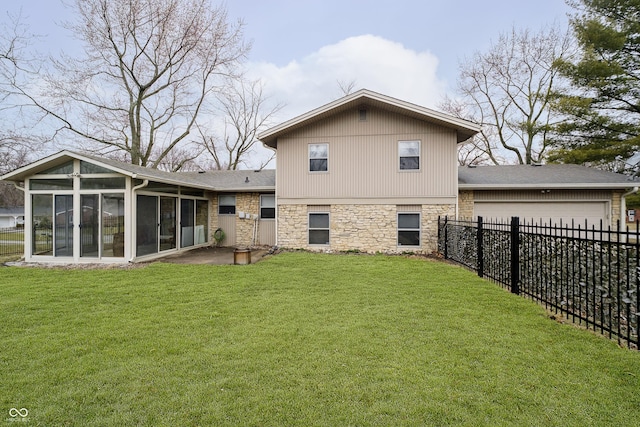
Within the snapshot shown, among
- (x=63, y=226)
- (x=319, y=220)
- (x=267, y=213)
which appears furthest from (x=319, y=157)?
(x=63, y=226)

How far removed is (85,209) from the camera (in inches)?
356

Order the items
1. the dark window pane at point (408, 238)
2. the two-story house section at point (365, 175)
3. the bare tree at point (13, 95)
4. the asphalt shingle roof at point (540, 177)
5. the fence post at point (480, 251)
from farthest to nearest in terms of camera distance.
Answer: the bare tree at point (13, 95)
the dark window pane at point (408, 238)
the two-story house section at point (365, 175)
the asphalt shingle roof at point (540, 177)
the fence post at point (480, 251)

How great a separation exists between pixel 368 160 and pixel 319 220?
2.77 meters

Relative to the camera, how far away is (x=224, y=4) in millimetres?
18109

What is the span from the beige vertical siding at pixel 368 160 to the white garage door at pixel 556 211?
7.82ft

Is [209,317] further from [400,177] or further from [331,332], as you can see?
[400,177]

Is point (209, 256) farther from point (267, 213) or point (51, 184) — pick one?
point (51, 184)

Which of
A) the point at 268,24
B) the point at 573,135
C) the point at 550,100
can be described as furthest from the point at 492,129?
the point at 268,24

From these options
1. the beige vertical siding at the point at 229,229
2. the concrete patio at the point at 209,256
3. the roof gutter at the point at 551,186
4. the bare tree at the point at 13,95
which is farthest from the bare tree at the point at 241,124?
the roof gutter at the point at 551,186

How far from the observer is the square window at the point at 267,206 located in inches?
514

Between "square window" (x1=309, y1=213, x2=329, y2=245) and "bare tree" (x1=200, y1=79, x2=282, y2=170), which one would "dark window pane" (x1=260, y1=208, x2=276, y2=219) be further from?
"bare tree" (x1=200, y1=79, x2=282, y2=170)

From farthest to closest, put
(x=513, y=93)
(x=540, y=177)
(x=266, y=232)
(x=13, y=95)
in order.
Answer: (x=513, y=93), (x=13, y=95), (x=266, y=232), (x=540, y=177)

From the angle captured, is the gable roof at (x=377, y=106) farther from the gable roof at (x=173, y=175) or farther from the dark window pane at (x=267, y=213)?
the dark window pane at (x=267, y=213)

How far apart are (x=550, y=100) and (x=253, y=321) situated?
806 inches
